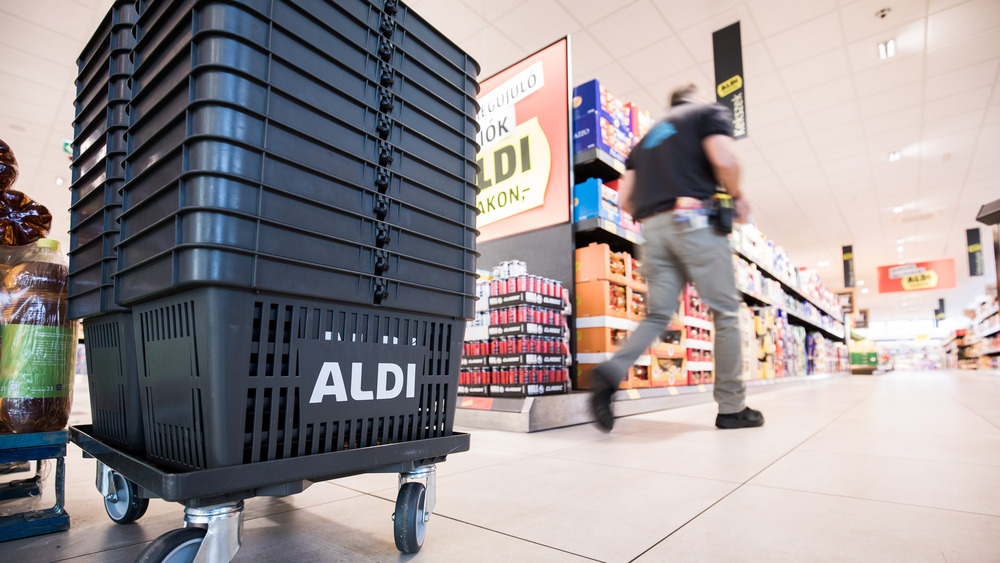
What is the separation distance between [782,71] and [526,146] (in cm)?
449

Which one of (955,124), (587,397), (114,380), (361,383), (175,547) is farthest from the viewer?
(955,124)

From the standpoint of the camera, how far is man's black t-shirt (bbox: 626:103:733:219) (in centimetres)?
218

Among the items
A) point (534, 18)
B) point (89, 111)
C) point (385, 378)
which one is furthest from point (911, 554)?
point (534, 18)

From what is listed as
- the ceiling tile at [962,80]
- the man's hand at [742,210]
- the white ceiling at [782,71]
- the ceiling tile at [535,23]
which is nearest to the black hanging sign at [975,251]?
the white ceiling at [782,71]

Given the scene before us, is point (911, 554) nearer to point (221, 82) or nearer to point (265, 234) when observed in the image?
point (265, 234)

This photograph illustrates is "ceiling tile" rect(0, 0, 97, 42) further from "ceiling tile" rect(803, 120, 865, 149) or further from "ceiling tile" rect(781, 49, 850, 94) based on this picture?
"ceiling tile" rect(803, 120, 865, 149)

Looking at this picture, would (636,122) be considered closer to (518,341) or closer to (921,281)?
(518,341)

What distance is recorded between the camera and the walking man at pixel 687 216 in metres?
2.13

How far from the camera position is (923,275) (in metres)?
15.8

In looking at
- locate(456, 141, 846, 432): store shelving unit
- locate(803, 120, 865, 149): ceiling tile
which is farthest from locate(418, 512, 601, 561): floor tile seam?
locate(803, 120, 865, 149): ceiling tile

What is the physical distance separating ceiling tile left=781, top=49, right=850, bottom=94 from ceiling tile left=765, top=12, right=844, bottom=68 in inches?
5.3

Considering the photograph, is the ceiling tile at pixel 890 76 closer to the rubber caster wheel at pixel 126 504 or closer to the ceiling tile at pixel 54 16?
the rubber caster wheel at pixel 126 504

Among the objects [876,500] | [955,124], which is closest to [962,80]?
[955,124]

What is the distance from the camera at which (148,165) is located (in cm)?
77
